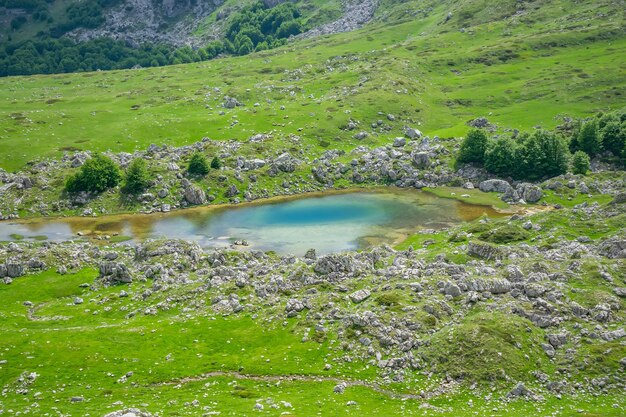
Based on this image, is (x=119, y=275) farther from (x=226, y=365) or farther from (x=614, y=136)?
(x=614, y=136)

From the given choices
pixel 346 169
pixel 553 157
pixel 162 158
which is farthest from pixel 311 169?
pixel 553 157

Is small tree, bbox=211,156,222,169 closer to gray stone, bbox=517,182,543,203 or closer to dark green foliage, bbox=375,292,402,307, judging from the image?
gray stone, bbox=517,182,543,203

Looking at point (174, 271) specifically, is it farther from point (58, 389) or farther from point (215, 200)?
point (215, 200)

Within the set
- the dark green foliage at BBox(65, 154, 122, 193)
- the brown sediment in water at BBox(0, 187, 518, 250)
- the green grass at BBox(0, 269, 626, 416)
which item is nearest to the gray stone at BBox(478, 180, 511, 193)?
the brown sediment in water at BBox(0, 187, 518, 250)

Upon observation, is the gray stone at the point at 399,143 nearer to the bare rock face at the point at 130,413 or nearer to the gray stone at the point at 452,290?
the gray stone at the point at 452,290

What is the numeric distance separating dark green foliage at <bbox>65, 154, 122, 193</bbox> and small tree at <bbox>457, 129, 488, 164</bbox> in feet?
294

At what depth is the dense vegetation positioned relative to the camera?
146 metres

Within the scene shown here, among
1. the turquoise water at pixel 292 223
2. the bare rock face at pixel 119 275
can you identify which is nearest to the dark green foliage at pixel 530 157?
the turquoise water at pixel 292 223

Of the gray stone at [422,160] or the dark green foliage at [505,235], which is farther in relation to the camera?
the gray stone at [422,160]

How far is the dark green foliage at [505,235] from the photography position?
96.8m

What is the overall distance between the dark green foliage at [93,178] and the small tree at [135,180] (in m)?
3.44

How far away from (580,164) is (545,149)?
349 inches

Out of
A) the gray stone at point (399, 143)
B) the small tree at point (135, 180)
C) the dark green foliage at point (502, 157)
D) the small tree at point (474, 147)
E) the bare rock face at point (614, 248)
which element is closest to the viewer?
the bare rock face at point (614, 248)

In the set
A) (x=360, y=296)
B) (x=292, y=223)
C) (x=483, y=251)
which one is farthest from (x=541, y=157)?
(x=360, y=296)
